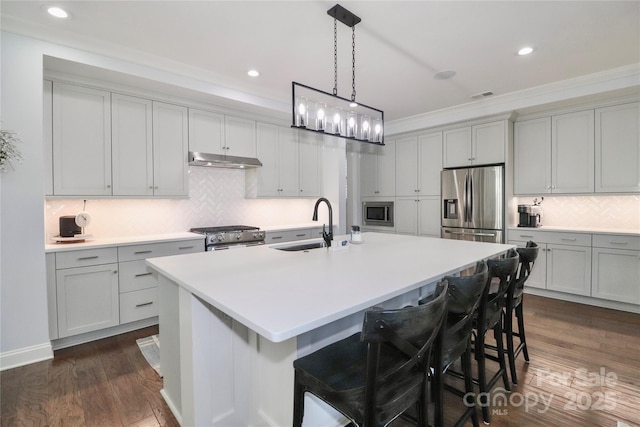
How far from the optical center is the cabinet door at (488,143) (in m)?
4.22

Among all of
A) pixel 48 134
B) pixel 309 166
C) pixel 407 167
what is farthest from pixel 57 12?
pixel 407 167

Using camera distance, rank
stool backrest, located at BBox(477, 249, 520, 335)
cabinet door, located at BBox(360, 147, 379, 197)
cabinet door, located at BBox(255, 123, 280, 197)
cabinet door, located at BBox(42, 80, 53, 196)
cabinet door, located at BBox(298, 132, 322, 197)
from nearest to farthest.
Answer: stool backrest, located at BBox(477, 249, 520, 335) → cabinet door, located at BBox(42, 80, 53, 196) → cabinet door, located at BBox(255, 123, 280, 197) → cabinet door, located at BBox(298, 132, 322, 197) → cabinet door, located at BBox(360, 147, 379, 197)

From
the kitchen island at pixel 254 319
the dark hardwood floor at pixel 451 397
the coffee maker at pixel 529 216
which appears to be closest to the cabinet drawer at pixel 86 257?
Answer: the dark hardwood floor at pixel 451 397

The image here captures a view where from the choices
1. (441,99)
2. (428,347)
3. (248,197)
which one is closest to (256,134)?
(248,197)

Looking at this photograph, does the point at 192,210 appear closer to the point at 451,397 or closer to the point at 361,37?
the point at 361,37

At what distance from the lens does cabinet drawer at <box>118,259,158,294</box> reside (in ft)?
9.75

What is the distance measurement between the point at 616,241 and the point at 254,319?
432cm

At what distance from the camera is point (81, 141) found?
298 cm

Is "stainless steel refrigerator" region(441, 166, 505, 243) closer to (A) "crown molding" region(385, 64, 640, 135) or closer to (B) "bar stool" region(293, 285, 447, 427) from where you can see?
(A) "crown molding" region(385, 64, 640, 135)

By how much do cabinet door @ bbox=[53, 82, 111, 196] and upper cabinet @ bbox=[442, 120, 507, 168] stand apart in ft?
14.5

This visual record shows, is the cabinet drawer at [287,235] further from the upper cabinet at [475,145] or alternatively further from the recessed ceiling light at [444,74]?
the recessed ceiling light at [444,74]

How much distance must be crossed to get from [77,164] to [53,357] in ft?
5.62

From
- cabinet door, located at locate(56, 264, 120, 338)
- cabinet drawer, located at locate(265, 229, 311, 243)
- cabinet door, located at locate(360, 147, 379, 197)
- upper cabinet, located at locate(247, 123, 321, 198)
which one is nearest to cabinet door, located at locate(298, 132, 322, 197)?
upper cabinet, located at locate(247, 123, 321, 198)

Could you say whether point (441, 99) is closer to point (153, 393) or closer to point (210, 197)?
point (210, 197)
